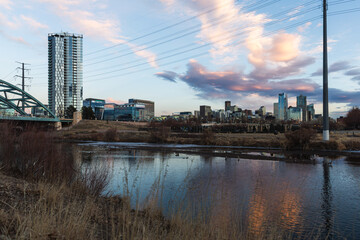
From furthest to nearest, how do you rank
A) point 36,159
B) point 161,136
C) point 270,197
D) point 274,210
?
point 161,136
point 36,159
point 270,197
point 274,210

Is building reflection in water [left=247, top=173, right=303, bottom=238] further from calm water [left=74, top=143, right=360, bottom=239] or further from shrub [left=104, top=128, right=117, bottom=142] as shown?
shrub [left=104, top=128, right=117, bottom=142]

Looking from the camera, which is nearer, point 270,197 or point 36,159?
point 270,197

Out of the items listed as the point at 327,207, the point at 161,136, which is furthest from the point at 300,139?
the point at 161,136

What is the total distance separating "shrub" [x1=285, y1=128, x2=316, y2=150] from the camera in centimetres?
4016

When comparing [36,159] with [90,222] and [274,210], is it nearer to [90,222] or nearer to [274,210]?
Result: [90,222]

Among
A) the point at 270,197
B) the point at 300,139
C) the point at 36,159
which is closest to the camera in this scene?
the point at 270,197

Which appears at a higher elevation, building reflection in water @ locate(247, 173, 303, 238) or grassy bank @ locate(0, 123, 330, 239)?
grassy bank @ locate(0, 123, 330, 239)

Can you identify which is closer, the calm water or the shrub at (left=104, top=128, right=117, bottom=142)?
the calm water

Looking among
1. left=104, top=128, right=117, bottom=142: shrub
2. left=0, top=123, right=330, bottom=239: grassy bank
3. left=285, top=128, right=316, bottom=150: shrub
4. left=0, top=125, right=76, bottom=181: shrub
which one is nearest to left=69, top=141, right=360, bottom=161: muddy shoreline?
left=285, top=128, right=316, bottom=150: shrub

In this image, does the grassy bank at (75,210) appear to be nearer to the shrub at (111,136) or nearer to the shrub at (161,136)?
the shrub at (161,136)

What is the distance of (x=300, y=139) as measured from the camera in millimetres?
40375

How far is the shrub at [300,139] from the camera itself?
4016 centimetres

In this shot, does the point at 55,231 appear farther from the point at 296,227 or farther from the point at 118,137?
the point at 118,137

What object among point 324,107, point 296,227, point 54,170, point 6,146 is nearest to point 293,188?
point 296,227
